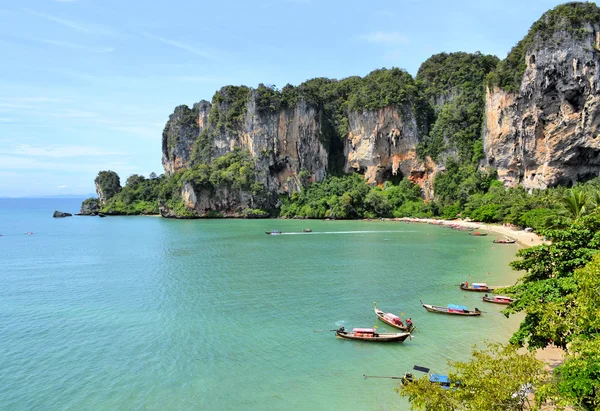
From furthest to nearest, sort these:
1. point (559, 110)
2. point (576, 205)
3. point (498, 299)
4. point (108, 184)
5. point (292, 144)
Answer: point (108, 184) < point (292, 144) < point (559, 110) < point (576, 205) < point (498, 299)

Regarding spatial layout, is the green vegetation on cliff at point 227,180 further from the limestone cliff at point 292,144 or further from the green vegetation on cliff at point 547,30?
the green vegetation on cliff at point 547,30

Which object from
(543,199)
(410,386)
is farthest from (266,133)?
(410,386)

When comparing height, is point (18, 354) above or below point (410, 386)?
below

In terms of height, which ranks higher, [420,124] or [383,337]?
[420,124]

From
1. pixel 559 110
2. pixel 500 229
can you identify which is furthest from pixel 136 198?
pixel 559 110

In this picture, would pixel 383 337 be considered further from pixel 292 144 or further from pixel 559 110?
pixel 292 144

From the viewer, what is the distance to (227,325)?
21641 mm

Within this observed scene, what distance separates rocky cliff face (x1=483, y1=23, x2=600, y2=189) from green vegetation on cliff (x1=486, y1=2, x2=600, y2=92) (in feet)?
1.43

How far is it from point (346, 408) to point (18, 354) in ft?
47.7

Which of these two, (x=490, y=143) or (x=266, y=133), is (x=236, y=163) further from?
(x=490, y=143)

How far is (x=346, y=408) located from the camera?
13.8m

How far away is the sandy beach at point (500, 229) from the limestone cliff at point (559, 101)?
34.1 ft

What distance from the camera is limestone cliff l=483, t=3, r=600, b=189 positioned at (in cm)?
5766

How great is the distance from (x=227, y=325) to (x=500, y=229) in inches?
1937
